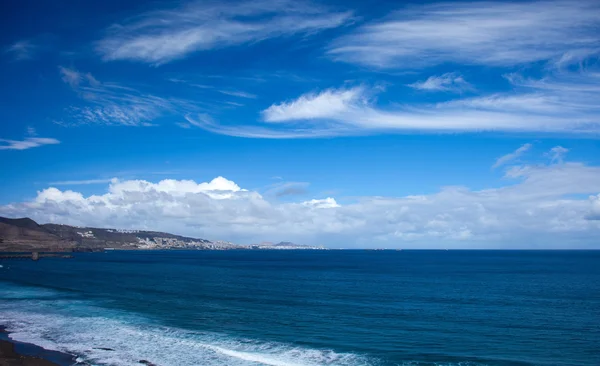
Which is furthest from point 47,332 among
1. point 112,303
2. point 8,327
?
point 112,303

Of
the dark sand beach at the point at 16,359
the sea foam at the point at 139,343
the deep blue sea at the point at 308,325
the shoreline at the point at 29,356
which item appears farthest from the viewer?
the deep blue sea at the point at 308,325

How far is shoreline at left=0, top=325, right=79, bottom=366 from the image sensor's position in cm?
3400

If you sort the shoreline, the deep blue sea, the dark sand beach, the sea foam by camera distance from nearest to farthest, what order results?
1. the dark sand beach
2. the shoreline
3. the sea foam
4. the deep blue sea

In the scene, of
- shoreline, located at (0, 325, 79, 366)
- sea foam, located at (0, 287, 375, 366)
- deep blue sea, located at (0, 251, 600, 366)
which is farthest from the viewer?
deep blue sea, located at (0, 251, 600, 366)

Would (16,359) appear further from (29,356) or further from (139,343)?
(139,343)

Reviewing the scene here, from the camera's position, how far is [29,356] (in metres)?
35.8

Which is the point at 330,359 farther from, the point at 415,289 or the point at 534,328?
the point at 415,289

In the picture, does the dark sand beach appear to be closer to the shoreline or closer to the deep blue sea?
the shoreline

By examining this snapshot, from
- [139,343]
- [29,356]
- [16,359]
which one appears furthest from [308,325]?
[16,359]

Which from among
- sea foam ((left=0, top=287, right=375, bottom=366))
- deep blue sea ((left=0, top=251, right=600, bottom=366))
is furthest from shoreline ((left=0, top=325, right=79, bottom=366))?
deep blue sea ((left=0, top=251, right=600, bottom=366))

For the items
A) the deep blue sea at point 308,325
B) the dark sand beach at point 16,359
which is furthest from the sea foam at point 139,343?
the dark sand beach at point 16,359

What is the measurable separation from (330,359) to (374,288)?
165 ft

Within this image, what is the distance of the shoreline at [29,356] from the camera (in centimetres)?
3400

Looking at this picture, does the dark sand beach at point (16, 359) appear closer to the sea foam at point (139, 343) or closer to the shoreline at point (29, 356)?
the shoreline at point (29, 356)
